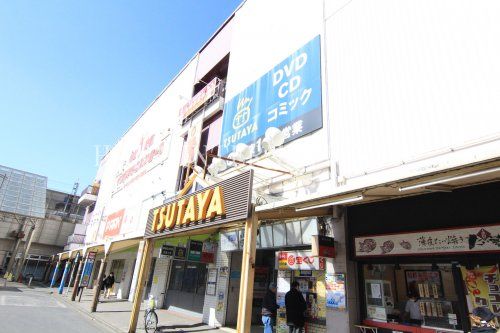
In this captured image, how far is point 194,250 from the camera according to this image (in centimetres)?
1285

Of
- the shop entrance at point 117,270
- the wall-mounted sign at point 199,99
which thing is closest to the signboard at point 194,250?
the wall-mounted sign at point 199,99

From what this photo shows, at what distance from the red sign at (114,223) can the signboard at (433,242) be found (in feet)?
71.7

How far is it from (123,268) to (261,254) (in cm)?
1498

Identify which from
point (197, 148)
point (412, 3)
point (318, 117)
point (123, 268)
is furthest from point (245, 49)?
point (123, 268)

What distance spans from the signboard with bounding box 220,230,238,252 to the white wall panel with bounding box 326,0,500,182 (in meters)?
5.38

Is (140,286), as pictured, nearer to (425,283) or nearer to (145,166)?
(425,283)

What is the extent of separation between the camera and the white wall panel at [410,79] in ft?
22.0

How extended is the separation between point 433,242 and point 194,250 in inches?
345

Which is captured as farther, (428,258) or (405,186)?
(428,258)

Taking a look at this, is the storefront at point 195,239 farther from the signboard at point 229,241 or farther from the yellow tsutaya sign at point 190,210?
the signboard at point 229,241

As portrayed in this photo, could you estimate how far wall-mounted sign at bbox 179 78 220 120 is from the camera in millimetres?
17170

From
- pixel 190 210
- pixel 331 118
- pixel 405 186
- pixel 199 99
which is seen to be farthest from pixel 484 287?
pixel 199 99

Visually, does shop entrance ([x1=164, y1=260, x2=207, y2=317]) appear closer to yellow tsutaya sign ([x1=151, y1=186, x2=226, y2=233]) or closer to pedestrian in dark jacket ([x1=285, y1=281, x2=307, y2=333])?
yellow tsutaya sign ([x1=151, y1=186, x2=226, y2=233])

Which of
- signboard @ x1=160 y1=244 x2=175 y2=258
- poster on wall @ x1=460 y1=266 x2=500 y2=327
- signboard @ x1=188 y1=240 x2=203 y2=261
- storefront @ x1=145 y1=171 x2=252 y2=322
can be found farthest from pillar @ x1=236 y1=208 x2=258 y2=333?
signboard @ x1=160 y1=244 x2=175 y2=258
